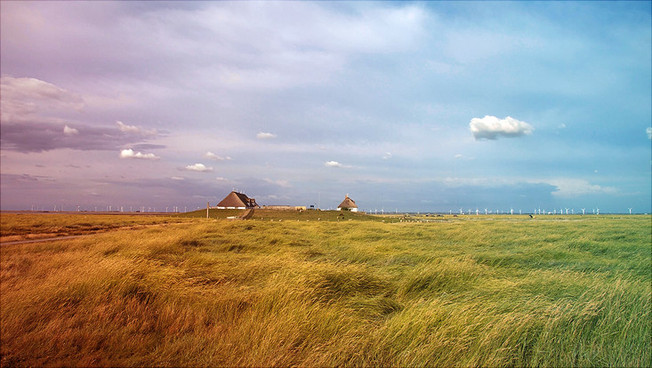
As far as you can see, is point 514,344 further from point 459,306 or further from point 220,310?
point 220,310

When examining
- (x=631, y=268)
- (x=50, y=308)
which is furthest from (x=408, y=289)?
(x=631, y=268)

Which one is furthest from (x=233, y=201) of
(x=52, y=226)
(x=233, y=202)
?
(x=52, y=226)

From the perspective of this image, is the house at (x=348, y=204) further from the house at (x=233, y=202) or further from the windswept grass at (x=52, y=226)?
the windswept grass at (x=52, y=226)

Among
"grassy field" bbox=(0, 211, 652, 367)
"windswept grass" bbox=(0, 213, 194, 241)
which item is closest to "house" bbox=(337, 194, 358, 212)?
"windswept grass" bbox=(0, 213, 194, 241)

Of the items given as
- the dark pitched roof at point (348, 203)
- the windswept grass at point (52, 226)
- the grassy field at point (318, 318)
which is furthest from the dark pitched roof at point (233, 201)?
the grassy field at point (318, 318)

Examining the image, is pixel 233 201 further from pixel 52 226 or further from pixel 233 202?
pixel 52 226

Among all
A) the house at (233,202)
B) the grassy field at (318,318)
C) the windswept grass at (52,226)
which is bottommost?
the windswept grass at (52,226)

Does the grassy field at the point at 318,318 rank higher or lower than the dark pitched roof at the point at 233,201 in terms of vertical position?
lower

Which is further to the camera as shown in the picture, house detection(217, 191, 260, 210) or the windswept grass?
house detection(217, 191, 260, 210)

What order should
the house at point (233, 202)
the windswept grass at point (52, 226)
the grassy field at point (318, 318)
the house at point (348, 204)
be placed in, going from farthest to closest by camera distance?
the house at point (348, 204) < the house at point (233, 202) < the windswept grass at point (52, 226) < the grassy field at point (318, 318)

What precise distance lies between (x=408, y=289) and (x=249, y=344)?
11.1 ft

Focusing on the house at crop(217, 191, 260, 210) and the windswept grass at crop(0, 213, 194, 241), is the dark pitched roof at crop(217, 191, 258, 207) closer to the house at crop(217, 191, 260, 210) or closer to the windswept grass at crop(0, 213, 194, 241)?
the house at crop(217, 191, 260, 210)

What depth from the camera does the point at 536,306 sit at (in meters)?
5.54

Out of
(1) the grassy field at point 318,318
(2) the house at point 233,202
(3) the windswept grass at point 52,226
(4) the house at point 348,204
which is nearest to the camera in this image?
(1) the grassy field at point 318,318
